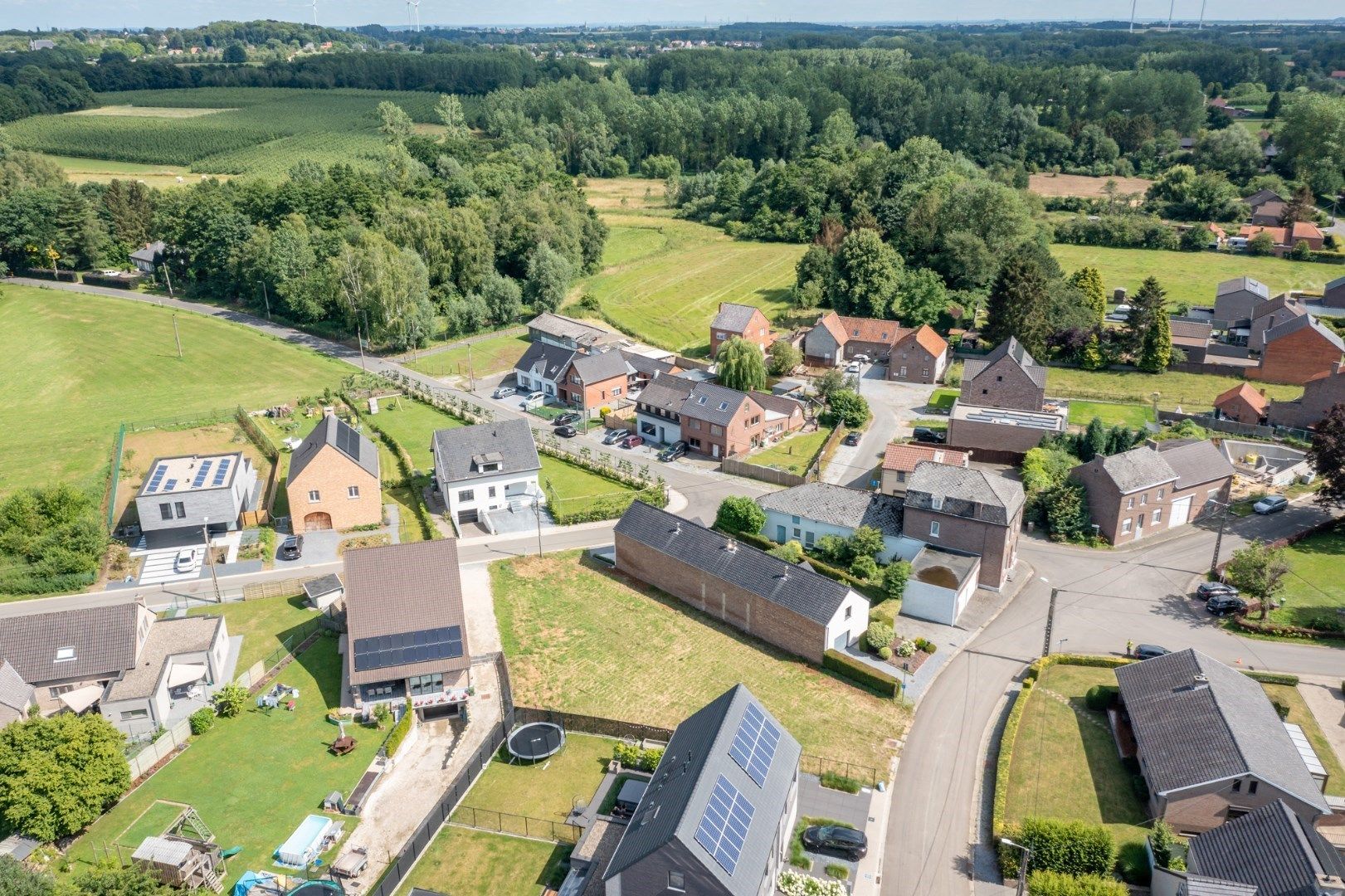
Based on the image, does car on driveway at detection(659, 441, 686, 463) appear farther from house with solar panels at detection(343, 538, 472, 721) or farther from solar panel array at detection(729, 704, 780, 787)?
solar panel array at detection(729, 704, 780, 787)

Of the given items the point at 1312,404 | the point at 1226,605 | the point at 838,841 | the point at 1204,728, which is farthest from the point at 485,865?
the point at 1312,404

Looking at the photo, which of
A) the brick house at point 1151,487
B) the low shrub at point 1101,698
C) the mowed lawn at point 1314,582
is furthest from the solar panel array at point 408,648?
the mowed lawn at point 1314,582

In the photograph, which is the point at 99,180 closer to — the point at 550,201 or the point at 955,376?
the point at 550,201

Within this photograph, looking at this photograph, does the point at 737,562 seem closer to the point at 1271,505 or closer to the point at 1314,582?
the point at 1314,582

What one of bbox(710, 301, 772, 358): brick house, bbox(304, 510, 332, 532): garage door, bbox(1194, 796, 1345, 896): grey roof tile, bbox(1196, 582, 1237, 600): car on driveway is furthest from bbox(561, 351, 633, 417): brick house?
bbox(1194, 796, 1345, 896): grey roof tile

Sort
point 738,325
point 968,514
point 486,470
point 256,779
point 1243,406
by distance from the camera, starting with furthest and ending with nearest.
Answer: point 738,325 < point 1243,406 < point 486,470 < point 968,514 < point 256,779

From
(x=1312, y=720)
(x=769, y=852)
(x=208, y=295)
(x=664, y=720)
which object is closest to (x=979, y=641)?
(x=1312, y=720)
